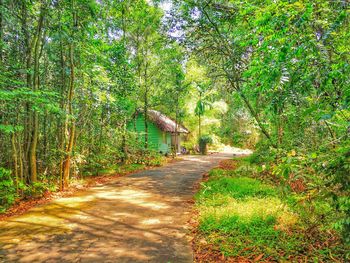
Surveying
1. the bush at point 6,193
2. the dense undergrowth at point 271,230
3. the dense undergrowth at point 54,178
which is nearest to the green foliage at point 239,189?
the dense undergrowth at point 271,230

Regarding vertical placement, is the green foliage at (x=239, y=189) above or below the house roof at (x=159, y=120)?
below

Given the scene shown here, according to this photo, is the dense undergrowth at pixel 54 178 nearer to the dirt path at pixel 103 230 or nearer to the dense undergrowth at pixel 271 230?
the dirt path at pixel 103 230

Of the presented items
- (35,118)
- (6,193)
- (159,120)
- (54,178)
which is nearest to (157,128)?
(159,120)

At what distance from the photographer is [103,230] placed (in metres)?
5.11

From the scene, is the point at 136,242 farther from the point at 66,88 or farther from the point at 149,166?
the point at 149,166

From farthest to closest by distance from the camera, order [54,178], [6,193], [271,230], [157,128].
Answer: [157,128]
[54,178]
[6,193]
[271,230]

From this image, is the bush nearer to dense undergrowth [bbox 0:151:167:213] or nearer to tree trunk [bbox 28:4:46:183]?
dense undergrowth [bbox 0:151:167:213]

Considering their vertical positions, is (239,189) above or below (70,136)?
below

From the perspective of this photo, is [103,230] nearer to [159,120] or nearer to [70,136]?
[70,136]

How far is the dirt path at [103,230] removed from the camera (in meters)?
4.08

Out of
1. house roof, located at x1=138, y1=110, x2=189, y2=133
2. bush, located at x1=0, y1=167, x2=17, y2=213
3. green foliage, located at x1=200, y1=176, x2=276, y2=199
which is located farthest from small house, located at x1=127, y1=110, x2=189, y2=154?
bush, located at x1=0, y1=167, x2=17, y2=213

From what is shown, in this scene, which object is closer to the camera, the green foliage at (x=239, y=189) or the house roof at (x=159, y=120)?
the green foliage at (x=239, y=189)

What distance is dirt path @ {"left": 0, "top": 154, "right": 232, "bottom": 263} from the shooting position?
13.4 feet

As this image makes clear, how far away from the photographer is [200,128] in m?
28.6
